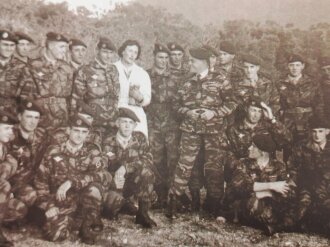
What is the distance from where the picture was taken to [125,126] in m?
4.57

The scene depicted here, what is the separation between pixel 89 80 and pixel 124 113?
48 cm

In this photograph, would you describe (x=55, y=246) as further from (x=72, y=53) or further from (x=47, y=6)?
(x=47, y=6)

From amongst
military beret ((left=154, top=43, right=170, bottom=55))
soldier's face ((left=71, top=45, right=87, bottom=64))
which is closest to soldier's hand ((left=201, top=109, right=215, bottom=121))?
military beret ((left=154, top=43, right=170, bottom=55))

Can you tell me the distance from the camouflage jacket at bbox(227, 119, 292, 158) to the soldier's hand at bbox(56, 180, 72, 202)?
5.58 feet

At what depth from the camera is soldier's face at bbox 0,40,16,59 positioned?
4.32 meters

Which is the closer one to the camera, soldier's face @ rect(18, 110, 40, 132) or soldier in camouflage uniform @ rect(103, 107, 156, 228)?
soldier's face @ rect(18, 110, 40, 132)

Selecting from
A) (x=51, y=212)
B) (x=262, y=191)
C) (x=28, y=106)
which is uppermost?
(x=28, y=106)

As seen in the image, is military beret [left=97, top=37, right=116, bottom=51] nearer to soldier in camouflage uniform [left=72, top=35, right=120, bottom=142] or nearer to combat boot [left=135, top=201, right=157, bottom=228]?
soldier in camouflage uniform [left=72, top=35, right=120, bottom=142]

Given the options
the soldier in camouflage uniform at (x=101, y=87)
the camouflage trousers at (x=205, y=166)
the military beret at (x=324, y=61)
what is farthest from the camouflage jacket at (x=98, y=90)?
the military beret at (x=324, y=61)

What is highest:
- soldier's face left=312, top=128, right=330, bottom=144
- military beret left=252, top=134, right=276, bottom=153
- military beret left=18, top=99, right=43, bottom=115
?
military beret left=18, top=99, right=43, bottom=115

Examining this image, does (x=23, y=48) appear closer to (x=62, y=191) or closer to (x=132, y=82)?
(x=132, y=82)

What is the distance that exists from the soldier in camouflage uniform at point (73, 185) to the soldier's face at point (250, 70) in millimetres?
1710

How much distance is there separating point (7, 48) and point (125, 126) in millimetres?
1343

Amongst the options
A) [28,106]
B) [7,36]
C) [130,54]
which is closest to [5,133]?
[28,106]
